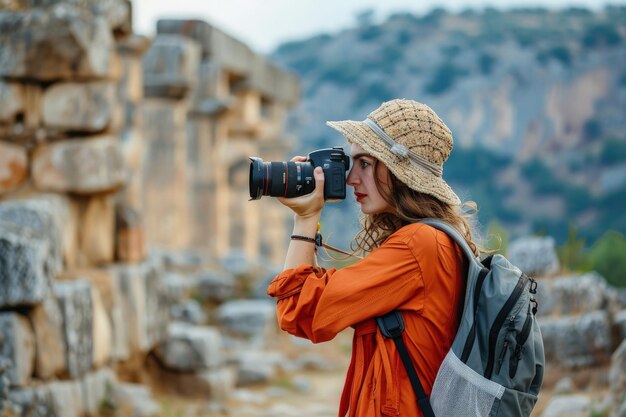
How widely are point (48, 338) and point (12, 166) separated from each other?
5.33 ft

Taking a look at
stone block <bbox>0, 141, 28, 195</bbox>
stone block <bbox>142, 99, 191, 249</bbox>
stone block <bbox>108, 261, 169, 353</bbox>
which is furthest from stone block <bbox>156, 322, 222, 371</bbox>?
stone block <bbox>142, 99, 191, 249</bbox>

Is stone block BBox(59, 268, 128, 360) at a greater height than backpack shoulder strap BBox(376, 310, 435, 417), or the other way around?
backpack shoulder strap BBox(376, 310, 435, 417)

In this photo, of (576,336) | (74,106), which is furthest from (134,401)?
(576,336)

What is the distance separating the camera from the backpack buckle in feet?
11.5

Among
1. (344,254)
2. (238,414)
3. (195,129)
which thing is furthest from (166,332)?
(195,129)

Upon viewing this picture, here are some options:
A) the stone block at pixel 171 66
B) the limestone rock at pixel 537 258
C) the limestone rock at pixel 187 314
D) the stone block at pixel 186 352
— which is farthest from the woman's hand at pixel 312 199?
the stone block at pixel 171 66

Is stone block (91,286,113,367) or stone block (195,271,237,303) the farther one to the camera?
stone block (195,271,237,303)

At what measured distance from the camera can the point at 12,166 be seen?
7.89 metres

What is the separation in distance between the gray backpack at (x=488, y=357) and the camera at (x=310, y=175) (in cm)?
59

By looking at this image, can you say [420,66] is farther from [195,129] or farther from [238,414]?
[238,414]

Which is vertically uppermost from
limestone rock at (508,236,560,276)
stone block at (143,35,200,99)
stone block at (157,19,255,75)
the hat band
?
stone block at (157,19,255,75)

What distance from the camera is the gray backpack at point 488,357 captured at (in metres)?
3.41

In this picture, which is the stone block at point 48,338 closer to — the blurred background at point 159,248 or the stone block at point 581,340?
the blurred background at point 159,248

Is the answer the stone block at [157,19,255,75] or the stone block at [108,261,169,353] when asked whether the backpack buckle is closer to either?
the stone block at [108,261,169,353]
